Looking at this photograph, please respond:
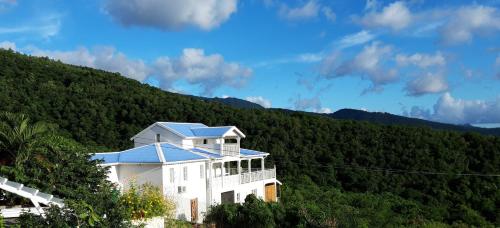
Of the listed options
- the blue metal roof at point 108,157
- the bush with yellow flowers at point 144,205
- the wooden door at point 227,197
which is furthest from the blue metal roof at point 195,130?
the bush with yellow flowers at point 144,205

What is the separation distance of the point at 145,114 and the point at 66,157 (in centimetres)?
3630

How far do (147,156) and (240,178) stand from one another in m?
8.53

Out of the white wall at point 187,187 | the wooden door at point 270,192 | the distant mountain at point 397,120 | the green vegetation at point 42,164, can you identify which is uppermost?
the distant mountain at point 397,120

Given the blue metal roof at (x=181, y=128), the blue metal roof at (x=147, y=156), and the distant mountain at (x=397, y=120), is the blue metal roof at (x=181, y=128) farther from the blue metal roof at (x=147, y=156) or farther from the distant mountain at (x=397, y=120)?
the distant mountain at (x=397, y=120)

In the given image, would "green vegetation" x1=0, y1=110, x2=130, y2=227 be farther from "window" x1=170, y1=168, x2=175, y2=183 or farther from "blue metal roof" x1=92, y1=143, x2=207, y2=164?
"window" x1=170, y1=168, x2=175, y2=183

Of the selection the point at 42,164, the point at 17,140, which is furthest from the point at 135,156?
the point at 42,164

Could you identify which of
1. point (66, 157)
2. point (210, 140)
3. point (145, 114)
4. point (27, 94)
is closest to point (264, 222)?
point (66, 157)

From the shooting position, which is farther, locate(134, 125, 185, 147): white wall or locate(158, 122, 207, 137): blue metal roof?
locate(158, 122, 207, 137): blue metal roof

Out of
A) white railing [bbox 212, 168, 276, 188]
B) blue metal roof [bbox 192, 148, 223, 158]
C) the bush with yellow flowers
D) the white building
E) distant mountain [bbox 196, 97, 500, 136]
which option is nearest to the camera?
the bush with yellow flowers

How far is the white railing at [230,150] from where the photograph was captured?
127 ft

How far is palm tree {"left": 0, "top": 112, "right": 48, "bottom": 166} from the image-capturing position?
22438 mm

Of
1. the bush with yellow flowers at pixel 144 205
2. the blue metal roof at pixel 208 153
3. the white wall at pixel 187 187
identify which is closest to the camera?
the bush with yellow flowers at pixel 144 205

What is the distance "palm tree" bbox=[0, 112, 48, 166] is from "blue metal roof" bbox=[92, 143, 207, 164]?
7.30 m

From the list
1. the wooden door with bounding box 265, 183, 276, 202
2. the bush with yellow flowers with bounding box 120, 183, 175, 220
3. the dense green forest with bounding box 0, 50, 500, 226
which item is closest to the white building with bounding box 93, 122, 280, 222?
the wooden door with bounding box 265, 183, 276, 202
